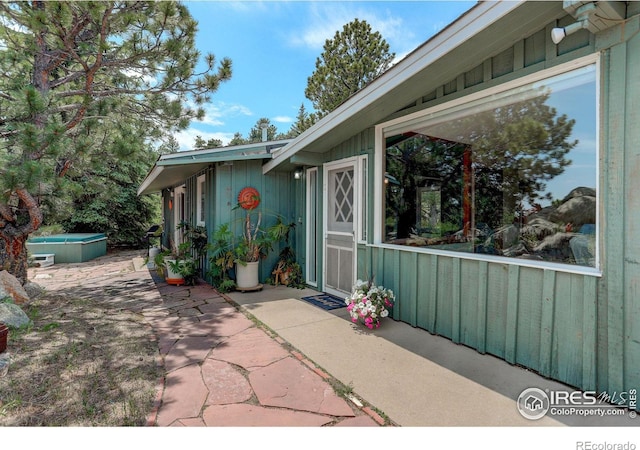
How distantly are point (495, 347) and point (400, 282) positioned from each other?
3.80ft

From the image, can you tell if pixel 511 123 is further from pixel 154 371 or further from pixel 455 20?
pixel 154 371

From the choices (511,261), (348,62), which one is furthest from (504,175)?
(348,62)

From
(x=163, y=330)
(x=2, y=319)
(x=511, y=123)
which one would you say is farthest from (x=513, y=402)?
(x=2, y=319)

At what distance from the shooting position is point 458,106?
314 cm

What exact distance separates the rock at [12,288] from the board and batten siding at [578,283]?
565cm

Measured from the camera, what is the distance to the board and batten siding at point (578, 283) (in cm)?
202

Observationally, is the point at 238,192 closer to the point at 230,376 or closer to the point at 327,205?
the point at 327,205

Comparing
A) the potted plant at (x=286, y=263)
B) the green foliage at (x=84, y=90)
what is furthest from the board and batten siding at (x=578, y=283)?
the green foliage at (x=84, y=90)

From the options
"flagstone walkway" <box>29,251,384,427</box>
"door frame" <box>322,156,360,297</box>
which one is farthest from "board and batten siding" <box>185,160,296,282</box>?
"flagstone walkway" <box>29,251,384,427</box>

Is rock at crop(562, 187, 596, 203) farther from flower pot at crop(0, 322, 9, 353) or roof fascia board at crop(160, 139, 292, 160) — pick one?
flower pot at crop(0, 322, 9, 353)

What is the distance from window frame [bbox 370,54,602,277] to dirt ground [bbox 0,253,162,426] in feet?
9.24

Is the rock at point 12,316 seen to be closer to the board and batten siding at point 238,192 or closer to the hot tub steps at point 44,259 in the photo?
the board and batten siding at point 238,192

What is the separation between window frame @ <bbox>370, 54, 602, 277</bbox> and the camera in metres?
2.21
